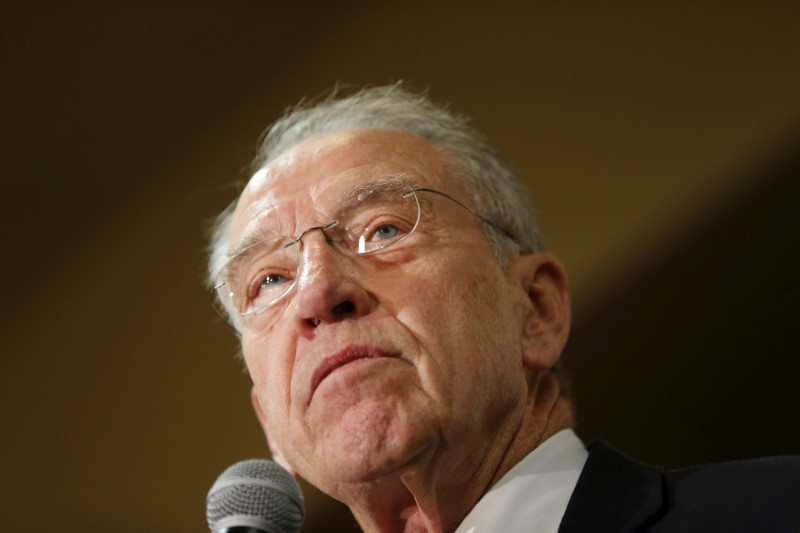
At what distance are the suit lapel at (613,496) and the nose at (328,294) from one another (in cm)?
55

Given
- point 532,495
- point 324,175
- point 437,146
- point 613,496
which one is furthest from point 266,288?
point 613,496

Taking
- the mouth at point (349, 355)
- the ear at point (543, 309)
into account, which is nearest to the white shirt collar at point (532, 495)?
the ear at point (543, 309)

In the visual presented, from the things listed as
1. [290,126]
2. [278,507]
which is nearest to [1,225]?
[290,126]

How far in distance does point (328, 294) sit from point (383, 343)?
149 mm

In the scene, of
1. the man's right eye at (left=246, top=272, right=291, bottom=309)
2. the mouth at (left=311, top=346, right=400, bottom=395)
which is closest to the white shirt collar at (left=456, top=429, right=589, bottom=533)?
the mouth at (left=311, top=346, right=400, bottom=395)

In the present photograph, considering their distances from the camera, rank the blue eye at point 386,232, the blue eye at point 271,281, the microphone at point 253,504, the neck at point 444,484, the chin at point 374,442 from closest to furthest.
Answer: the microphone at point 253,504 → the chin at point 374,442 → the neck at point 444,484 → the blue eye at point 386,232 → the blue eye at point 271,281

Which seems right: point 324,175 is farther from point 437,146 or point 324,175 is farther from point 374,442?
point 374,442

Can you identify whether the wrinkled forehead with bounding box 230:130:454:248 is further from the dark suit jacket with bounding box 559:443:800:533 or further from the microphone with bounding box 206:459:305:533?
the dark suit jacket with bounding box 559:443:800:533

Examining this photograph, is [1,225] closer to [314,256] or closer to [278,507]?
[314,256]

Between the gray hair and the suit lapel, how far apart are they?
527 millimetres

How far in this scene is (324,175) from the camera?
6.98 ft

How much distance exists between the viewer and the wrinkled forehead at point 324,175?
2082mm

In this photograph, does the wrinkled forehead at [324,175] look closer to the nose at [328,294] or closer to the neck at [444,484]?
the nose at [328,294]

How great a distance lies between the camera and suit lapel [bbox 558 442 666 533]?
1.69 metres
